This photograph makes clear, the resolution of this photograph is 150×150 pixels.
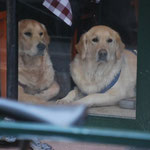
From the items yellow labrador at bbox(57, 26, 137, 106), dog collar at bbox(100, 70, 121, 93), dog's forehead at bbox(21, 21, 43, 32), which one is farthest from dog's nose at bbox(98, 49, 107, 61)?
dog's forehead at bbox(21, 21, 43, 32)

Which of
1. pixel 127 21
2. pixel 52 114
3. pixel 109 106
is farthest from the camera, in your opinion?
pixel 109 106

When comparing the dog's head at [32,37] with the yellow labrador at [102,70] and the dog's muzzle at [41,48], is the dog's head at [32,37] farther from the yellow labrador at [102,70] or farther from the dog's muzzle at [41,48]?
the yellow labrador at [102,70]

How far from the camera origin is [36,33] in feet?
17.9

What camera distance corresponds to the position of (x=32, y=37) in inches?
215

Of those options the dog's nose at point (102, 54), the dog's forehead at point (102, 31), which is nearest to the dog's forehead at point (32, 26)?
the dog's forehead at point (102, 31)

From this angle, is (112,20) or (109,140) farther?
(112,20)

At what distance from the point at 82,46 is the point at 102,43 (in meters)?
0.30

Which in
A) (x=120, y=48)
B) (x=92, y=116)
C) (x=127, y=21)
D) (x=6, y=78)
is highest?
(x=127, y=21)

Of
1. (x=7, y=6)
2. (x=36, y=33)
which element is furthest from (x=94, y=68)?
(x=7, y=6)

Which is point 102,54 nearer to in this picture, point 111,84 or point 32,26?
point 111,84

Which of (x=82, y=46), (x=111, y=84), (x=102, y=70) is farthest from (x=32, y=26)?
(x=111, y=84)

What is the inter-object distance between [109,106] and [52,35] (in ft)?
3.84

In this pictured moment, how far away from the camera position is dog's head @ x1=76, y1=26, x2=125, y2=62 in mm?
5312

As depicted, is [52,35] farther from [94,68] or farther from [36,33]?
[94,68]
